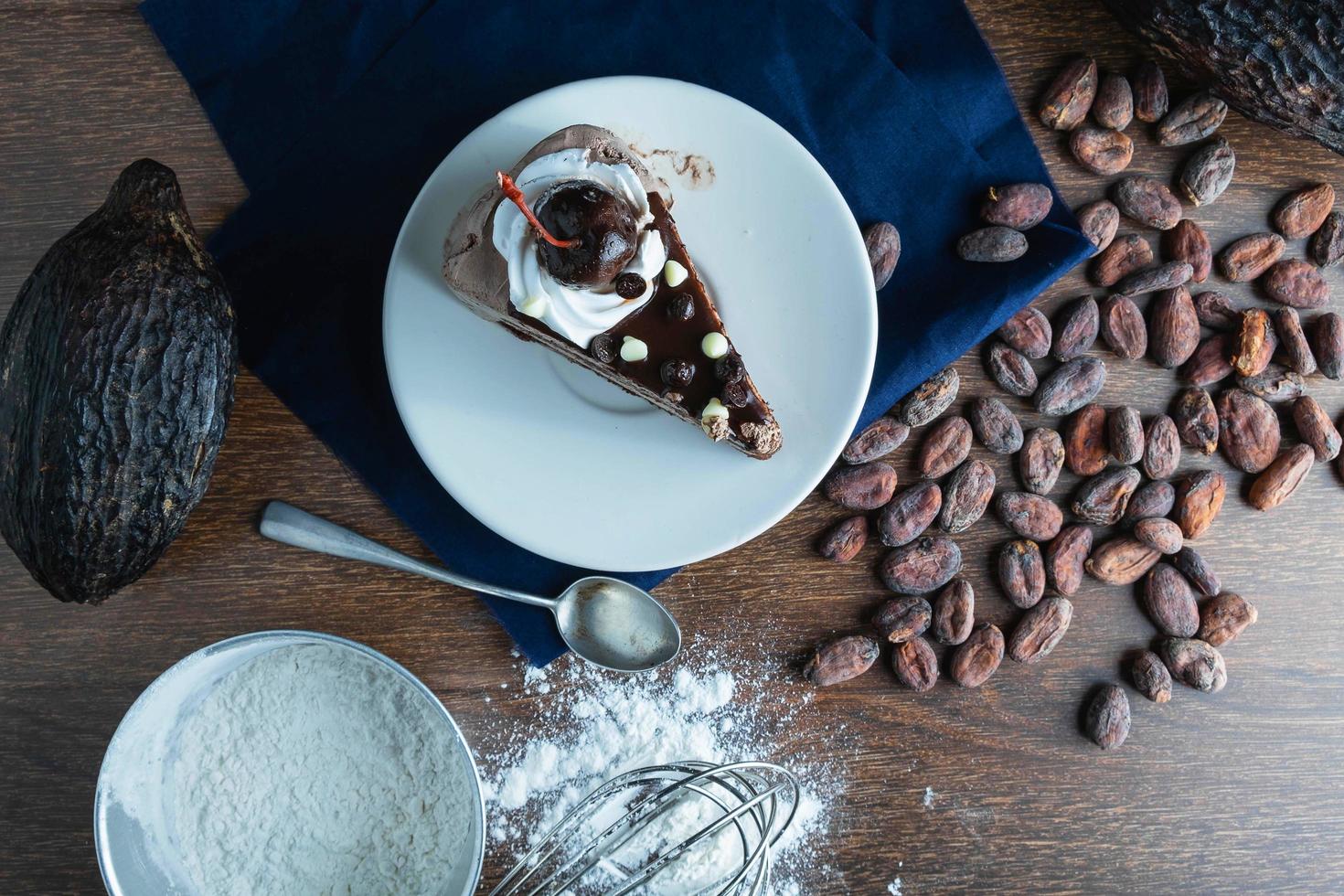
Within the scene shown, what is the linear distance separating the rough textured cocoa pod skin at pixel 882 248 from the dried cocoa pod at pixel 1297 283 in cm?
72

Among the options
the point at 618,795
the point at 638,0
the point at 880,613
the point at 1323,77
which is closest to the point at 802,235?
the point at 638,0

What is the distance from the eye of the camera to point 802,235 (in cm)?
162

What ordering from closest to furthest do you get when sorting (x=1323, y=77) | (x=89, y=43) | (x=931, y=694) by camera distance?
(x=1323, y=77), (x=89, y=43), (x=931, y=694)

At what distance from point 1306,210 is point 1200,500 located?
57 centimetres

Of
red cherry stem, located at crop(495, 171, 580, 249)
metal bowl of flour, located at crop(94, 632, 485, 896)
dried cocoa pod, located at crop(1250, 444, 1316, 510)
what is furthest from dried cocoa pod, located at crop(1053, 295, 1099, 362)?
metal bowl of flour, located at crop(94, 632, 485, 896)

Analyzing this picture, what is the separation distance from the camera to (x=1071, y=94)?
1.75 meters

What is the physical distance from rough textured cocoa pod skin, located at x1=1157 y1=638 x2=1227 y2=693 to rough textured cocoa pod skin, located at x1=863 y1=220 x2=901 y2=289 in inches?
34.4

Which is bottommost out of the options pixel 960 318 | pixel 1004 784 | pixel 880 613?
pixel 1004 784

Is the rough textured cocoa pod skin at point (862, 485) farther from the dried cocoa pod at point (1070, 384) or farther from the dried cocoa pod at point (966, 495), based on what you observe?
the dried cocoa pod at point (1070, 384)

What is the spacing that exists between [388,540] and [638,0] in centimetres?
105

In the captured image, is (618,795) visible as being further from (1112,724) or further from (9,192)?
(9,192)

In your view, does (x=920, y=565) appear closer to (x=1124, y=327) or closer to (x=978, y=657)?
(x=978, y=657)

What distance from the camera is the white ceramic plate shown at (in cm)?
159

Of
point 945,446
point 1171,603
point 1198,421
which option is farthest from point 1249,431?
point 945,446
